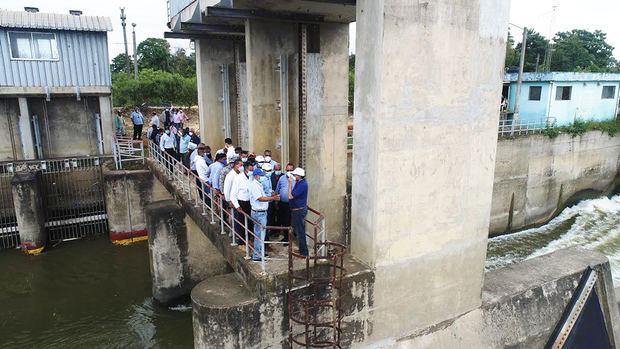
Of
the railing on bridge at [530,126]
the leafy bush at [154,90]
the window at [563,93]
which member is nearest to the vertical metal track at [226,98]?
the railing on bridge at [530,126]

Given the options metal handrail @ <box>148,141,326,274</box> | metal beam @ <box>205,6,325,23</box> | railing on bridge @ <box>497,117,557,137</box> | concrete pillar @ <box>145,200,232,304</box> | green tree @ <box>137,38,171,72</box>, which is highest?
green tree @ <box>137,38,171,72</box>

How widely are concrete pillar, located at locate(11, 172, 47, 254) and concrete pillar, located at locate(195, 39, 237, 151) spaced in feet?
18.5

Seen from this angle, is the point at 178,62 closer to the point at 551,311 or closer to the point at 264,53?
the point at 264,53

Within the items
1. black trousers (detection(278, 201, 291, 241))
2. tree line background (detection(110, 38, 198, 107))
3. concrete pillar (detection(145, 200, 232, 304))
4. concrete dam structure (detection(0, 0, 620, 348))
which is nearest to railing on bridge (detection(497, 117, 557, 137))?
concrete dam structure (detection(0, 0, 620, 348))

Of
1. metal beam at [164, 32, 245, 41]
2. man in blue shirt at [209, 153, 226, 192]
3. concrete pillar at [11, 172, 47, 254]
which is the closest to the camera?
man in blue shirt at [209, 153, 226, 192]

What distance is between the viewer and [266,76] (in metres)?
10.4

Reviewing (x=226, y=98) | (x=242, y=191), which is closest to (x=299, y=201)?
(x=242, y=191)

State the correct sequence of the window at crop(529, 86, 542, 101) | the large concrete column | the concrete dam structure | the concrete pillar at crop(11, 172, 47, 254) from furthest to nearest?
the window at crop(529, 86, 542, 101), the concrete pillar at crop(11, 172, 47, 254), the large concrete column, the concrete dam structure

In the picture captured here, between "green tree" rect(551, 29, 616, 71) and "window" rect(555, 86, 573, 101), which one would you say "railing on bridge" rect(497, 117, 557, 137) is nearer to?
"window" rect(555, 86, 573, 101)

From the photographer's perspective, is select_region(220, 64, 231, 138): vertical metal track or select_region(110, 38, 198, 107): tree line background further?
select_region(110, 38, 198, 107): tree line background

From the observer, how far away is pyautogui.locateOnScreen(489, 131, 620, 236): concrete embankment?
19.4m

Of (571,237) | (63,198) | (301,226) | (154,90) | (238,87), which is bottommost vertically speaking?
(571,237)

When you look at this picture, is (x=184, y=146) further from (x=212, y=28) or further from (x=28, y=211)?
(x=28, y=211)

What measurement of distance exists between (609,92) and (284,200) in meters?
26.5
